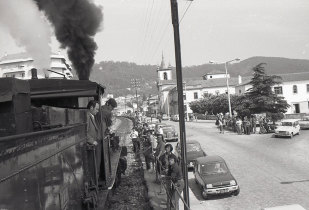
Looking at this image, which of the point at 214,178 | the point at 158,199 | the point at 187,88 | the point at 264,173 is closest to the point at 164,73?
the point at 187,88

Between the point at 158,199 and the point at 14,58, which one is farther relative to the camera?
the point at 14,58

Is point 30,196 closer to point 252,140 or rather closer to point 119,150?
point 119,150

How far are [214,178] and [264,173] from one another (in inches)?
151

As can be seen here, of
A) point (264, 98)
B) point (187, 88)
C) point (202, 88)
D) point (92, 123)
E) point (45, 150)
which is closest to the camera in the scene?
point (45, 150)

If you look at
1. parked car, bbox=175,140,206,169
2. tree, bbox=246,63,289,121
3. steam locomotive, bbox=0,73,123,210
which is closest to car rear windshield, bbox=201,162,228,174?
parked car, bbox=175,140,206,169

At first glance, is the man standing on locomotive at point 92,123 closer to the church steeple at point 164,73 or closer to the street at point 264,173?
the street at point 264,173

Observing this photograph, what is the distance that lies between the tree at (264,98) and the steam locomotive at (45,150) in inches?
1347

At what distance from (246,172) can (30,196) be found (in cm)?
1455

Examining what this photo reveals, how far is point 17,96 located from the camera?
460cm

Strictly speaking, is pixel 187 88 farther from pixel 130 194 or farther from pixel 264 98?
pixel 130 194

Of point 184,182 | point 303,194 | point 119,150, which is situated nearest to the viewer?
point 184,182

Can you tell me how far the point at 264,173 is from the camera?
53.3 ft

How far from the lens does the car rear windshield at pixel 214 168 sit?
1408cm

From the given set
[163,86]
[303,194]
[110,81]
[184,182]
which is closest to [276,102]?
[303,194]
